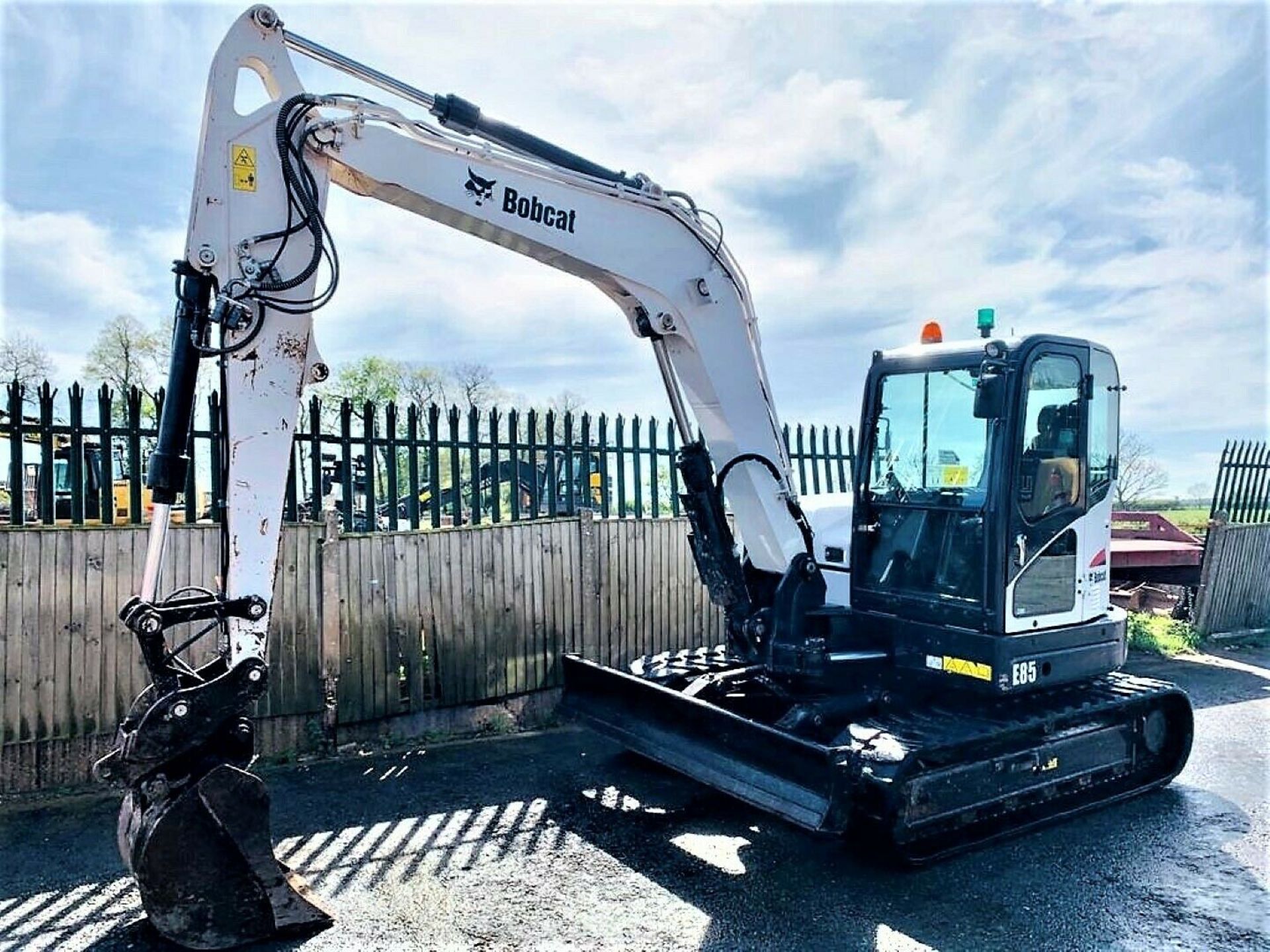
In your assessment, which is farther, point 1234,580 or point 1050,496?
point 1234,580

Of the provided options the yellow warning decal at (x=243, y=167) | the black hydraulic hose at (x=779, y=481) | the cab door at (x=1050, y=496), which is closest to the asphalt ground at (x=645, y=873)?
the cab door at (x=1050, y=496)

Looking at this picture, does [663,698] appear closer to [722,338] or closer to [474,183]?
[722,338]

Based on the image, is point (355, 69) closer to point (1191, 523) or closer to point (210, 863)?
point (210, 863)

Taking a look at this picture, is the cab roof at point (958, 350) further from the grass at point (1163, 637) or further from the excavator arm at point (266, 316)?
the grass at point (1163, 637)

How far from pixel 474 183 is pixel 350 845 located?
3745 mm

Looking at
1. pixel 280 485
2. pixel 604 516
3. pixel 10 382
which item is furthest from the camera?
pixel 604 516

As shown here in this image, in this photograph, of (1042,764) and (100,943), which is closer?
(100,943)

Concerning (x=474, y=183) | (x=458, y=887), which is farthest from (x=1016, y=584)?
(x=474, y=183)

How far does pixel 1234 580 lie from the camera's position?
440 inches

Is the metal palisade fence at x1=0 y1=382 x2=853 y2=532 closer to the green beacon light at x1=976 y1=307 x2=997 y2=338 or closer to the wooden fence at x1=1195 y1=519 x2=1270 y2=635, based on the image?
the green beacon light at x1=976 y1=307 x2=997 y2=338

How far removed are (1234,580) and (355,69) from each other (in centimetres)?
1168

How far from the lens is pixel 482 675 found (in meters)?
7.30

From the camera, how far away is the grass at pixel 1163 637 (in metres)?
10.3

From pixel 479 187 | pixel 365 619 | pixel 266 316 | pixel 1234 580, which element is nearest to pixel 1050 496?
pixel 479 187
